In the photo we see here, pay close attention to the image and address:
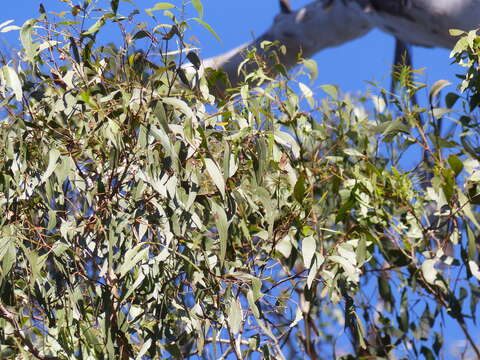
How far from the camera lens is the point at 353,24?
4031 mm

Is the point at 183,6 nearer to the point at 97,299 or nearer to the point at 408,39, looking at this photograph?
the point at 97,299

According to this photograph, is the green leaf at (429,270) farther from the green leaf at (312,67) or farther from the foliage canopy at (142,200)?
the green leaf at (312,67)

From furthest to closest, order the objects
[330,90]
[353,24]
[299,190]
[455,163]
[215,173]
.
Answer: [353,24], [330,90], [455,163], [299,190], [215,173]

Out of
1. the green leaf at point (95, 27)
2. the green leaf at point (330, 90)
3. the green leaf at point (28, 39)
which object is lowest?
the green leaf at point (28, 39)

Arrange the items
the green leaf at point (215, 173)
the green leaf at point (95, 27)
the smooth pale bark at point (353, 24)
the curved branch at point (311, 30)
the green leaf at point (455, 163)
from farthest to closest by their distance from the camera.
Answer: the curved branch at point (311, 30) → the smooth pale bark at point (353, 24) → the green leaf at point (455, 163) → the green leaf at point (95, 27) → the green leaf at point (215, 173)

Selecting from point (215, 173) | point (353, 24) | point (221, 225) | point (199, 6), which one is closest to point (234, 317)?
point (221, 225)

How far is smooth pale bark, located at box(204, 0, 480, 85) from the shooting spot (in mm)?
3211

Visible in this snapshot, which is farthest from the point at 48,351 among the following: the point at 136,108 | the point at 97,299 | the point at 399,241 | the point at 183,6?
the point at 399,241

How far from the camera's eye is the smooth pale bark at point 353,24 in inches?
126

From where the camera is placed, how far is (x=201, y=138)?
1782mm

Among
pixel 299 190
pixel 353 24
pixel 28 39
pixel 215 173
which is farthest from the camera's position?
pixel 353 24

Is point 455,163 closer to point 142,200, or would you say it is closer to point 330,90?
point 330,90

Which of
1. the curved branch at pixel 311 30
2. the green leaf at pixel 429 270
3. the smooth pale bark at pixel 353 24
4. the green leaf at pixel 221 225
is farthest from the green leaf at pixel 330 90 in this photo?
the curved branch at pixel 311 30

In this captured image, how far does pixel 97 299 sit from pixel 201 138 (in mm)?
427
